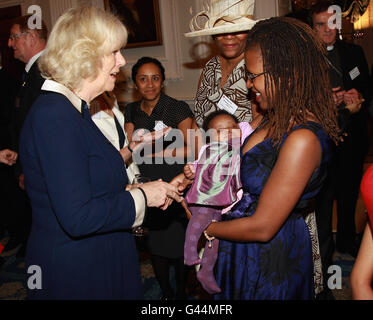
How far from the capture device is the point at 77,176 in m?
1.32

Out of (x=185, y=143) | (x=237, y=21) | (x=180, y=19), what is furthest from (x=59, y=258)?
(x=180, y=19)

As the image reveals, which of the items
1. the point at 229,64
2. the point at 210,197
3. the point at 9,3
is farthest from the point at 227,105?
the point at 9,3

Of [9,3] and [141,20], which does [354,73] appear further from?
[9,3]

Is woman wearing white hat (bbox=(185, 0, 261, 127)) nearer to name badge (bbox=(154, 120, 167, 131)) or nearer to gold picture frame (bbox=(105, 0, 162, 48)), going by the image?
name badge (bbox=(154, 120, 167, 131))

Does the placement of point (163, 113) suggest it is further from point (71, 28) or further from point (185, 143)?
point (71, 28)

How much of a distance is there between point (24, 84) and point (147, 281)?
2031mm

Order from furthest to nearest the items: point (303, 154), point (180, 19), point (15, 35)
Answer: point (180, 19), point (15, 35), point (303, 154)

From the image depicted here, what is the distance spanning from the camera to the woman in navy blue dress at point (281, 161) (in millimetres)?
1460

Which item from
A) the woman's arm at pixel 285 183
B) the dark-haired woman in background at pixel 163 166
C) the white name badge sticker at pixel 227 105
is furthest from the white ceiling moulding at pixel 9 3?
the woman's arm at pixel 285 183

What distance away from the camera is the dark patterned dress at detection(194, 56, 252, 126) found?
8.90 feet

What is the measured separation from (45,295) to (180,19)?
14.7ft

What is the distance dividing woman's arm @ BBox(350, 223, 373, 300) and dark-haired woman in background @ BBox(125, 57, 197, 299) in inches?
72.5
